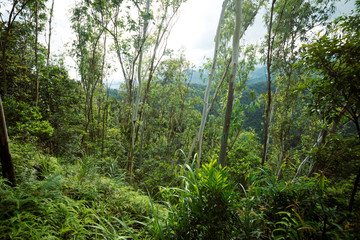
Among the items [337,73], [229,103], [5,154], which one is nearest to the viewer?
[337,73]

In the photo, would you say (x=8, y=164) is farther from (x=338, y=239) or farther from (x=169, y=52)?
(x=169, y=52)

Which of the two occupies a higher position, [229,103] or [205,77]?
[205,77]

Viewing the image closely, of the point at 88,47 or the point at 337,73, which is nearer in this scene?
the point at 337,73

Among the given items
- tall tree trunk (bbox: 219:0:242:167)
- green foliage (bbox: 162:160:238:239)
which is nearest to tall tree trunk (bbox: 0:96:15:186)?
green foliage (bbox: 162:160:238:239)

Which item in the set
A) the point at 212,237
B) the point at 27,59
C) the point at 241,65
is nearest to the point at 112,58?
the point at 27,59

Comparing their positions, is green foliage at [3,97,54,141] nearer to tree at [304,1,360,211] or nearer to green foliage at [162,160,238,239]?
green foliage at [162,160,238,239]

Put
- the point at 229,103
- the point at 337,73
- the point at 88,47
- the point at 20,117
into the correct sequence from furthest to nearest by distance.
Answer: the point at 88,47 → the point at 20,117 → the point at 229,103 → the point at 337,73

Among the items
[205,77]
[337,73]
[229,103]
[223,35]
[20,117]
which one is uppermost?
[223,35]

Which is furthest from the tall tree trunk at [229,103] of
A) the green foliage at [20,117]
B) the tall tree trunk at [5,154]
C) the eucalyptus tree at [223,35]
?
the green foliage at [20,117]

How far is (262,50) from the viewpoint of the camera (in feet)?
23.0

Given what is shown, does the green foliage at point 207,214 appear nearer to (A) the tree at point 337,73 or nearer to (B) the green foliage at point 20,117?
(A) the tree at point 337,73

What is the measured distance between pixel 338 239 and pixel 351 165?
32.5 inches

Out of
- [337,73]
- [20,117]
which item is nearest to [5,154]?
[20,117]

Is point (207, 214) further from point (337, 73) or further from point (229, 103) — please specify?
point (337, 73)
